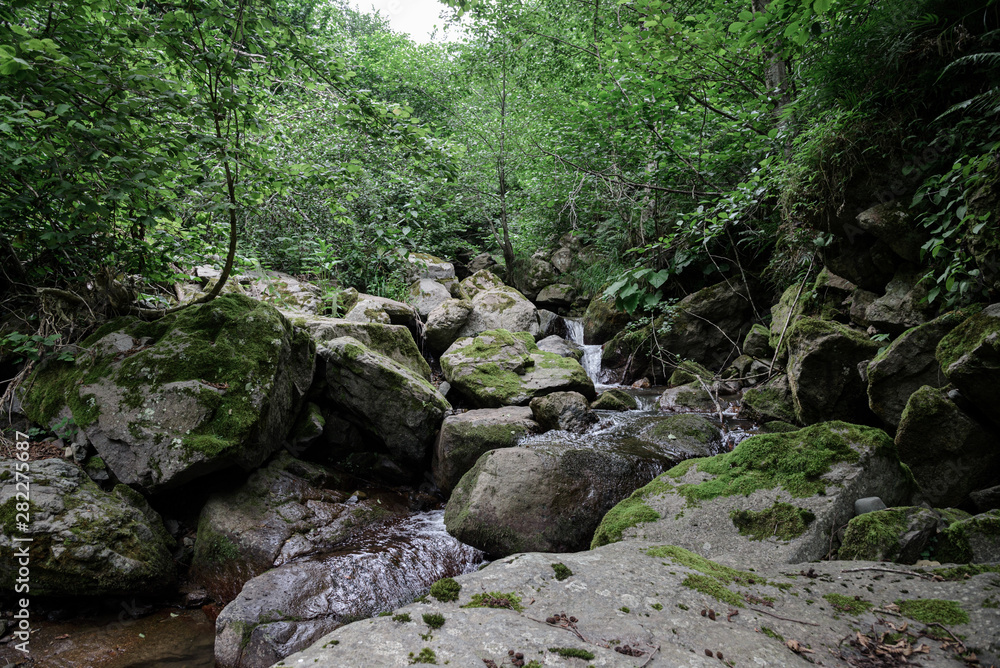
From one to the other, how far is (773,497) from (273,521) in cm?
502

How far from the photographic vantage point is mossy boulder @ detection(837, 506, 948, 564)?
294 centimetres

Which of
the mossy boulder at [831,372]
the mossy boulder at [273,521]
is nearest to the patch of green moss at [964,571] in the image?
the mossy boulder at [831,372]

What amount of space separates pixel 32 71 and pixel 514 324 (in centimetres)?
986

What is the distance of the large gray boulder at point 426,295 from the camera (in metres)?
12.7

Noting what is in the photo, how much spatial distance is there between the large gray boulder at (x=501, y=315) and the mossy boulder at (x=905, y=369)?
761 cm

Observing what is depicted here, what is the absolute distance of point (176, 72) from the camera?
413 centimetres

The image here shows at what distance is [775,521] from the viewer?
138 inches

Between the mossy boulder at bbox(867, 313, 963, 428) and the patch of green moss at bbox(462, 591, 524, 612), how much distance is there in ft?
16.1

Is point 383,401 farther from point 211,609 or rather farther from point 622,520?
point 622,520

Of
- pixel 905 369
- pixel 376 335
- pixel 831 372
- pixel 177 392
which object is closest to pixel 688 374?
pixel 831 372

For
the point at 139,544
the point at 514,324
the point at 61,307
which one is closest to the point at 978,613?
the point at 139,544

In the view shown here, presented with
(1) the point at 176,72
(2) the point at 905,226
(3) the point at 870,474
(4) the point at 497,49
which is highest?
(4) the point at 497,49

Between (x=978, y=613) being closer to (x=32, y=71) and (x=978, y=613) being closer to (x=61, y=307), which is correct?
(x=32, y=71)

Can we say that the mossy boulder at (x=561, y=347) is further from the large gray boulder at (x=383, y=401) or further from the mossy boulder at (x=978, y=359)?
the mossy boulder at (x=978, y=359)
